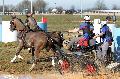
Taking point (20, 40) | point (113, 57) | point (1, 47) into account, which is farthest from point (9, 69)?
point (1, 47)

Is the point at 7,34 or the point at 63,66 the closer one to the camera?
the point at 63,66

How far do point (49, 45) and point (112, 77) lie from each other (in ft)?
11.2

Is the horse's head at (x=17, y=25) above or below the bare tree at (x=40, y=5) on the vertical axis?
below

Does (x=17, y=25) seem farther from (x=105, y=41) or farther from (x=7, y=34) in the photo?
(x=7, y=34)

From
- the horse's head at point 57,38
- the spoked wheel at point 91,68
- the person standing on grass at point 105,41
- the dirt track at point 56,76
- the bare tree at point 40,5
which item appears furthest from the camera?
the bare tree at point 40,5

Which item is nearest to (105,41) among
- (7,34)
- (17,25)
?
(17,25)

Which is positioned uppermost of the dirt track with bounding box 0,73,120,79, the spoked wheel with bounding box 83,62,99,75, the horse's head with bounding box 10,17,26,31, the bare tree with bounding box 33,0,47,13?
the bare tree with bounding box 33,0,47,13

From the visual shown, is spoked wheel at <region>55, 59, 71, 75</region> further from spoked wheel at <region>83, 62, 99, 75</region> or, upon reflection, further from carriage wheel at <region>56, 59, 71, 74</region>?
spoked wheel at <region>83, 62, 99, 75</region>

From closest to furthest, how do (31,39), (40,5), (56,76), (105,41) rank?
(56,76) < (105,41) < (31,39) < (40,5)

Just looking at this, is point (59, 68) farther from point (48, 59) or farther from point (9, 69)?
point (48, 59)

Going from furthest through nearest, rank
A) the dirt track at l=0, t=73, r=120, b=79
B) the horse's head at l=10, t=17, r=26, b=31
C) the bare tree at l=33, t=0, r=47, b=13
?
the bare tree at l=33, t=0, r=47, b=13 < the horse's head at l=10, t=17, r=26, b=31 < the dirt track at l=0, t=73, r=120, b=79

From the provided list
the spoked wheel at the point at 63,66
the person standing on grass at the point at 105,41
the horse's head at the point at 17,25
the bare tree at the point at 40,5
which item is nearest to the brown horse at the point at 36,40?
the horse's head at the point at 17,25

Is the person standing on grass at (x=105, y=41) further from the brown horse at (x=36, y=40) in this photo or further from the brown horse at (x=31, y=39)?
the brown horse at (x=31, y=39)

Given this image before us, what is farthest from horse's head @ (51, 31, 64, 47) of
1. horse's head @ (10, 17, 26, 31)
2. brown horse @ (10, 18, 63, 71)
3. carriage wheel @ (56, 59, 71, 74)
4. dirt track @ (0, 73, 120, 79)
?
dirt track @ (0, 73, 120, 79)
